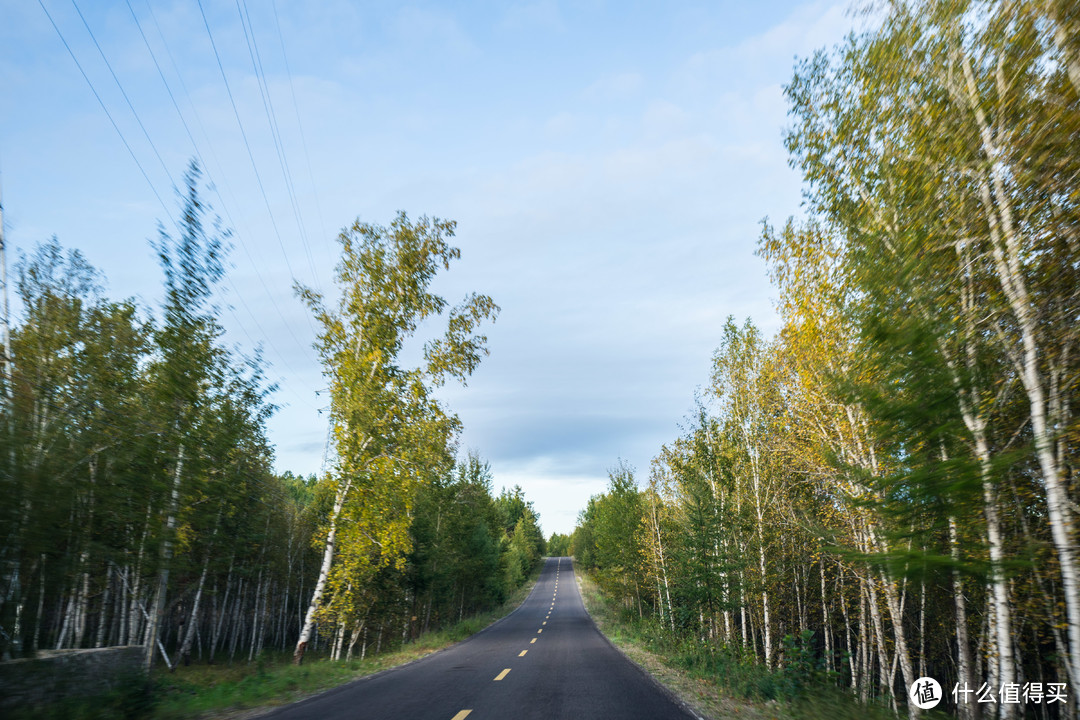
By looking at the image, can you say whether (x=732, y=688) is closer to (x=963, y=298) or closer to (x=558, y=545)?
(x=963, y=298)

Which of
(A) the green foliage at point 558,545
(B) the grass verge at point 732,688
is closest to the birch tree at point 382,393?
(B) the grass verge at point 732,688

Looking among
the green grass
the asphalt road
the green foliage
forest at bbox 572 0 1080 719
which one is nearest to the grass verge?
the asphalt road

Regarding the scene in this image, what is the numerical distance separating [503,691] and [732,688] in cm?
586

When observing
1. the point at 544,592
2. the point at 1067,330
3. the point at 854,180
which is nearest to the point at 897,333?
the point at 1067,330

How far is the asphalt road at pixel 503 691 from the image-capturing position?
822 cm

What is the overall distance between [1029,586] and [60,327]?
64.1 ft

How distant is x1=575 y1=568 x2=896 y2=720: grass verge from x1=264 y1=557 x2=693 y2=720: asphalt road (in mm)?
755

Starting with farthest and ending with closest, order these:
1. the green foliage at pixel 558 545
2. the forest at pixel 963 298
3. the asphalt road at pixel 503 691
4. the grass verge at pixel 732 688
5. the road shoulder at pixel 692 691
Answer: the green foliage at pixel 558 545 < the road shoulder at pixel 692 691 < the grass verge at pixel 732 688 < the asphalt road at pixel 503 691 < the forest at pixel 963 298

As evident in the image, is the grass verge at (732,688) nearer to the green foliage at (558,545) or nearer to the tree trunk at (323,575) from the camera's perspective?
the tree trunk at (323,575)

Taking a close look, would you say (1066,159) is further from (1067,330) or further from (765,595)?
(765,595)

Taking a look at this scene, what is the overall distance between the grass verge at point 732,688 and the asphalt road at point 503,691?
755 millimetres

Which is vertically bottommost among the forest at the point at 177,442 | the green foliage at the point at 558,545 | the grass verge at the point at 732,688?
the green foliage at the point at 558,545

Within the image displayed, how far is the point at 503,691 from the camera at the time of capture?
33.2ft

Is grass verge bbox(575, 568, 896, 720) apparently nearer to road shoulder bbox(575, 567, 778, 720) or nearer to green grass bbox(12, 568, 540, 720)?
road shoulder bbox(575, 567, 778, 720)
